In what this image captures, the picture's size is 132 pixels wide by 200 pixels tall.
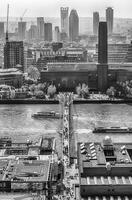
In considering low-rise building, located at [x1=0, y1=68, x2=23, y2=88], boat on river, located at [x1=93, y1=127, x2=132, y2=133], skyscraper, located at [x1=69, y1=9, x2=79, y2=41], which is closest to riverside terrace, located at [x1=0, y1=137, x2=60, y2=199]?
boat on river, located at [x1=93, y1=127, x2=132, y2=133]

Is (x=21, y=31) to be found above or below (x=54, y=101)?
above

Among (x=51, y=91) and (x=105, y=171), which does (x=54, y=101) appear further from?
(x=105, y=171)

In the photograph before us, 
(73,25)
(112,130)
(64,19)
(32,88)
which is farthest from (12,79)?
(64,19)

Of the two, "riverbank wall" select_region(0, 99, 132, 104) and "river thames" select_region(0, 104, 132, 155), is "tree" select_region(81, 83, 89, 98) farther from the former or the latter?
"river thames" select_region(0, 104, 132, 155)

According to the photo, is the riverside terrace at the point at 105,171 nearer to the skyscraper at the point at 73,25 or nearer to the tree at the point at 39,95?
the tree at the point at 39,95

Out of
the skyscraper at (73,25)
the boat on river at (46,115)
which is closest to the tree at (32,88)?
the boat on river at (46,115)

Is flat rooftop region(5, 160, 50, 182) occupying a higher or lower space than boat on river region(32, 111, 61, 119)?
lower
